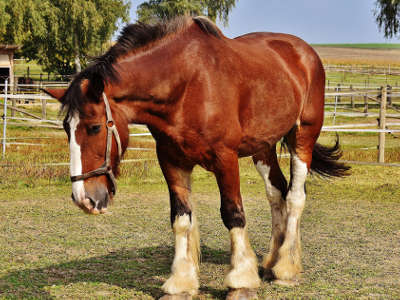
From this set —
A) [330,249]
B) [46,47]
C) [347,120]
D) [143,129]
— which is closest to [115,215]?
[330,249]

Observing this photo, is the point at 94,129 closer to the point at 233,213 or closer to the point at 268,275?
the point at 233,213

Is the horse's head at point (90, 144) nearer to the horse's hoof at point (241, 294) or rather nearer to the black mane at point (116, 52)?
the black mane at point (116, 52)

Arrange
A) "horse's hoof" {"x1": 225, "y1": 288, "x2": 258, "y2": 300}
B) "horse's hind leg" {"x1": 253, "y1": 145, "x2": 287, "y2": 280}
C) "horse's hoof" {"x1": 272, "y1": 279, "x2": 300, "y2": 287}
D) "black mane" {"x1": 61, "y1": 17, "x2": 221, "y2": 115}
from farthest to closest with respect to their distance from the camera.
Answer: "horse's hind leg" {"x1": 253, "y1": 145, "x2": 287, "y2": 280}, "horse's hoof" {"x1": 272, "y1": 279, "x2": 300, "y2": 287}, "horse's hoof" {"x1": 225, "y1": 288, "x2": 258, "y2": 300}, "black mane" {"x1": 61, "y1": 17, "x2": 221, "y2": 115}

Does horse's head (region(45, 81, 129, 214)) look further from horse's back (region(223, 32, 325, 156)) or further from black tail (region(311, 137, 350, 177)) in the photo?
black tail (region(311, 137, 350, 177))

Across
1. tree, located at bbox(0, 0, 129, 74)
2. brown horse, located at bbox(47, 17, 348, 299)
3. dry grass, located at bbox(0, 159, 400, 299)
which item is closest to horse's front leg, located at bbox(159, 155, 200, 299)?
brown horse, located at bbox(47, 17, 348, 299)

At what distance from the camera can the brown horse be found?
312 centimetres

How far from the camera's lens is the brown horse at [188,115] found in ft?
10.2

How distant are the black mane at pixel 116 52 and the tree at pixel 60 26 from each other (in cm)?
2775

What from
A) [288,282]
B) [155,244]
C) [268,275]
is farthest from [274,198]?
[155,244]

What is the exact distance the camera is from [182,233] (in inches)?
157

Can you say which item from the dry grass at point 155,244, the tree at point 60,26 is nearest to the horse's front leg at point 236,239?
the dry grass at point 155,244

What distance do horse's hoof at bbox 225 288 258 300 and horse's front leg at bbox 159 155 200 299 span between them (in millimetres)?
301

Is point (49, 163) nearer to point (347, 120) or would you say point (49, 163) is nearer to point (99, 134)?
point (99, 134)

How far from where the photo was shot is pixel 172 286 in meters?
3.82
